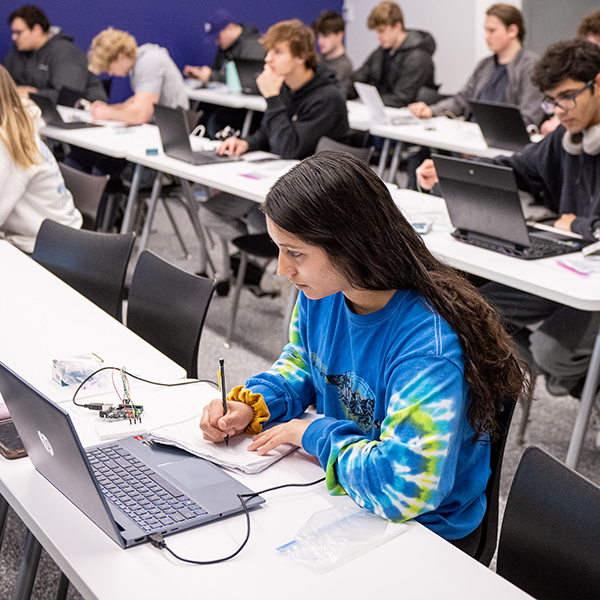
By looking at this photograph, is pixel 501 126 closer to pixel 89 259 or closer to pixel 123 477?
pixel 89 259

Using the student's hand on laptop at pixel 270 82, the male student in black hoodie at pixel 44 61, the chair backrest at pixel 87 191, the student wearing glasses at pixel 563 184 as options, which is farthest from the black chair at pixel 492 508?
the male student in black hoodie at pixel 44 61

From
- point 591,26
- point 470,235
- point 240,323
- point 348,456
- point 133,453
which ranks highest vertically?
point 591,26

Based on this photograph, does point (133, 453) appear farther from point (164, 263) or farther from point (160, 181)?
point (160, 181)

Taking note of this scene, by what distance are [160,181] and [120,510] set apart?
2963 millimetres

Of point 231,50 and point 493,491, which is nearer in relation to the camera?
point 493,491

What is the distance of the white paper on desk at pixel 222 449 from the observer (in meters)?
1.23

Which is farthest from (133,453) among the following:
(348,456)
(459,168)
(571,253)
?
(571,253)

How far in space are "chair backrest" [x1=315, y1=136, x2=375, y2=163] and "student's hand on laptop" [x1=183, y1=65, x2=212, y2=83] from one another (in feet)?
13.4

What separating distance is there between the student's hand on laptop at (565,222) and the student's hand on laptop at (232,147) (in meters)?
1.70

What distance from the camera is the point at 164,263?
2018 mm

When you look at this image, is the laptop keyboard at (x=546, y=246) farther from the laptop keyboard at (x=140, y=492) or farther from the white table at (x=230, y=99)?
the white table at (x=230, y=99)

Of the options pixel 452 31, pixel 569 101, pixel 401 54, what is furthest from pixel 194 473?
pixel 452 31

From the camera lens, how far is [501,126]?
381 cm

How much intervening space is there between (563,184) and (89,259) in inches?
68.8
